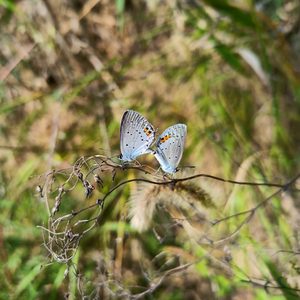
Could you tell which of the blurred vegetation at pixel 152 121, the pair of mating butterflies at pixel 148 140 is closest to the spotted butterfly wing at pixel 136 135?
the pair of mating butterflies at pixel 148 140

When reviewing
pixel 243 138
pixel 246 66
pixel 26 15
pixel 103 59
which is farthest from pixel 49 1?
pixel 243 138

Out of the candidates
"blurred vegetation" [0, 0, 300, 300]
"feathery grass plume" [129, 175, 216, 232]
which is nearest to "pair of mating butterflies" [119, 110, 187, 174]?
"feathery grass plume" [129, 175, 216, 232]

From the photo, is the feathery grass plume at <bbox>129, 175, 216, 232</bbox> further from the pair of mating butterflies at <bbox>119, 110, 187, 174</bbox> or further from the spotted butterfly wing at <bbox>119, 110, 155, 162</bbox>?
the spotted butterfly wing at <bbox>119, 110, 155, 162</bbox>

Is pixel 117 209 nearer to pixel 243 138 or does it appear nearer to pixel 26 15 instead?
pixel 243 138

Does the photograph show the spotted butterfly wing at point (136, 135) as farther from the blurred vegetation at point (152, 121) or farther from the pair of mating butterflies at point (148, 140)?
the blurred vegetation at point (152, 121)

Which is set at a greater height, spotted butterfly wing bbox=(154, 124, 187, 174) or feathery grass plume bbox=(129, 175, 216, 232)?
spotted butterfly wing bbox=(154, 124, 187, 174)

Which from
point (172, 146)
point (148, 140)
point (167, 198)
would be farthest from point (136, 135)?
point (167, 198)
